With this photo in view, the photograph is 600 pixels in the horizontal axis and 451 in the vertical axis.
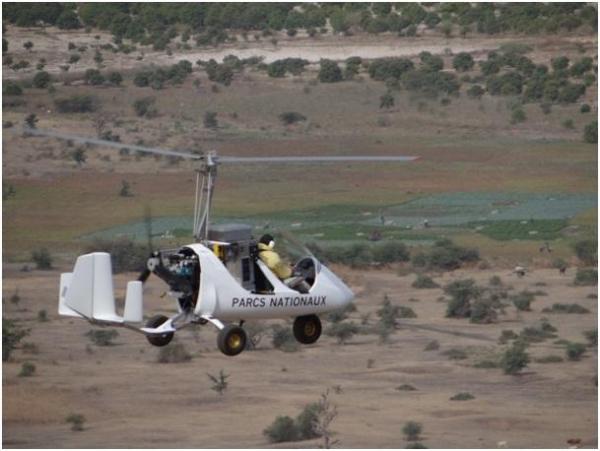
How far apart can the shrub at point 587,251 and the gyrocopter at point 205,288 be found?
60386mm

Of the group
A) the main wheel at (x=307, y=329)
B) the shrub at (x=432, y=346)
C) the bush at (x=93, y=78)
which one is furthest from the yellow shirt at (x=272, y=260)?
the bush at (x=93, y=78)

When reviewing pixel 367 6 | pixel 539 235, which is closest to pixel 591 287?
pixel 539 235

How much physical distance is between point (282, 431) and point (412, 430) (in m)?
3.87

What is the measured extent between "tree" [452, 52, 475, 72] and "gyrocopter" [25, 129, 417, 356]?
8305 centimetres

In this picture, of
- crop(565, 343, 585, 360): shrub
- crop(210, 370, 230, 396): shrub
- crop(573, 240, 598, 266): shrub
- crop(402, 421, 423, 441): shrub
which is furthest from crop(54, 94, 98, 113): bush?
crop(402, 421, 423, 441): shrub

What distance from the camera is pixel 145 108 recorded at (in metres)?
108

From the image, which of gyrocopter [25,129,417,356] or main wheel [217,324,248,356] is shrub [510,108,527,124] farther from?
main wheel [217,324,248,356]

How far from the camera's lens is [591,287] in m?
92.5

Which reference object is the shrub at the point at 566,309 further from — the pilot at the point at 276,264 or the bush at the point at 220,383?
the pilot at the point at 276,264

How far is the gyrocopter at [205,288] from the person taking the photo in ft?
112

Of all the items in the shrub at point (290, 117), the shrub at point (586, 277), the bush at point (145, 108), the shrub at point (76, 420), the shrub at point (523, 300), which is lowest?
the shrub at point (76, 420)

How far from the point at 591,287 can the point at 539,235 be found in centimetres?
348

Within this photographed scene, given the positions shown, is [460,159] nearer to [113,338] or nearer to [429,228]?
[429,228]

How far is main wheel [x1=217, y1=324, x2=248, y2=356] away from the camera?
33.8 meters
